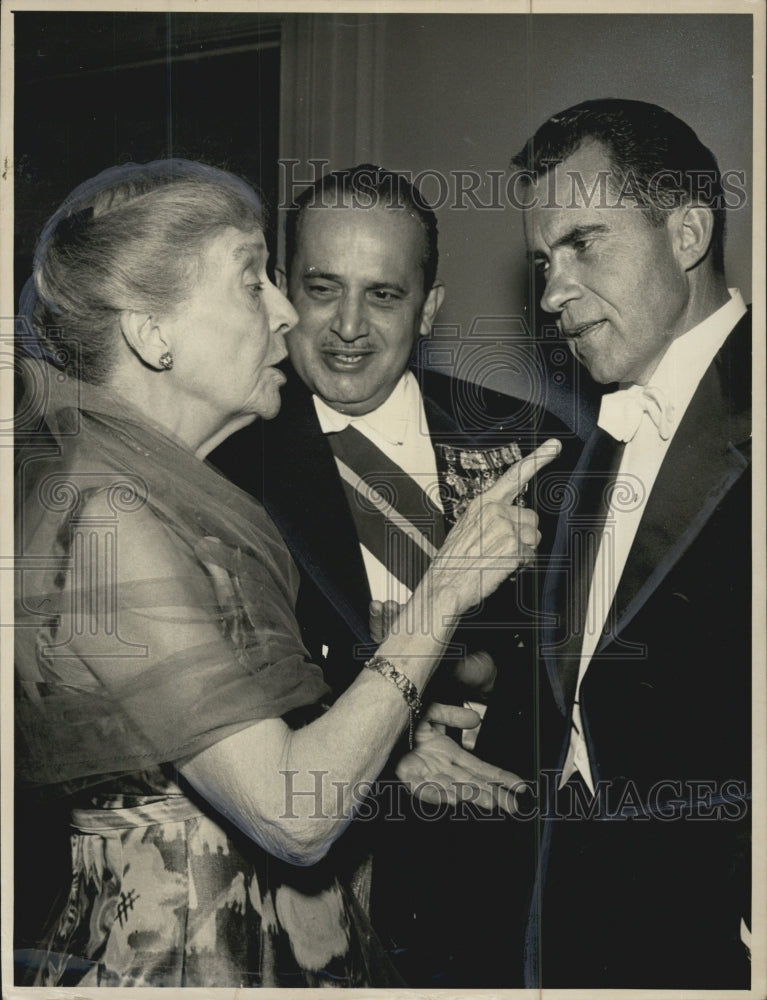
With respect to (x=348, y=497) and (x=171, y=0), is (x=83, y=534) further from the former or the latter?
(x=171, y=0)

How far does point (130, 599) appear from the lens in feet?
9.50

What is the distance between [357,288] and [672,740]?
144 centimetres

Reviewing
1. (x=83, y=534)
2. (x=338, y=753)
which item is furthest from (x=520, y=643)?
(x=83, y=534)

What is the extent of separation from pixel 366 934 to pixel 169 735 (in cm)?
73

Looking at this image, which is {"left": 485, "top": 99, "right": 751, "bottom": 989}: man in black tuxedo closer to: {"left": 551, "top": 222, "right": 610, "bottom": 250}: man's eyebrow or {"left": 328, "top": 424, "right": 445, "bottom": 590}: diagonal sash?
{"left": 551, "top": 222, "right": 610, "bottom": 250}: man's eyebrow

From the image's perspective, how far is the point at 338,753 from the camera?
287 cm

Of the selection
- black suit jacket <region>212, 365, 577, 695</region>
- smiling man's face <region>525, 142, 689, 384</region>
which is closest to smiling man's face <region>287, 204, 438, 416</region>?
black suit jacket <region>212, 365, 577, 695</region>

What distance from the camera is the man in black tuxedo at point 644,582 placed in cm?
299

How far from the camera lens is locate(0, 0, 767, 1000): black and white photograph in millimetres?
2938

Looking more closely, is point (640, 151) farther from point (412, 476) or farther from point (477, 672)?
point (477, 672)

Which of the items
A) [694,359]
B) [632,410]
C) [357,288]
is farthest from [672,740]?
[357,288]

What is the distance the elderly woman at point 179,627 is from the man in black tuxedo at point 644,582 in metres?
0.27

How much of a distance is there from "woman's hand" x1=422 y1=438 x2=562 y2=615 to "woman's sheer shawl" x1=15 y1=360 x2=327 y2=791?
39cm

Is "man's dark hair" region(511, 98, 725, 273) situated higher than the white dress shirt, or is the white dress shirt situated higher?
"man's dark hair" region(511, 98, 725, 273)
